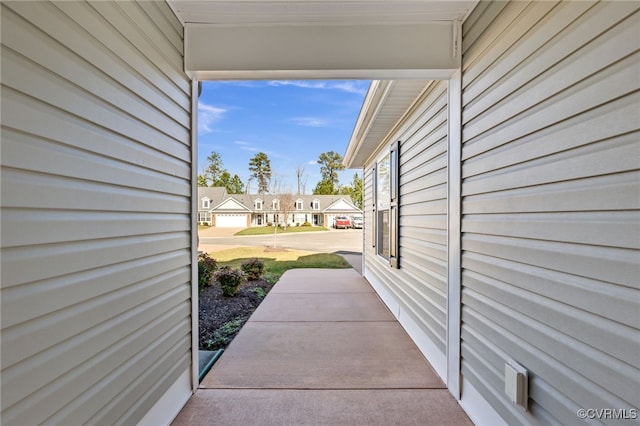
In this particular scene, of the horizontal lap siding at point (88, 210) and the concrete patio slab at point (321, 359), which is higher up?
the horizontal lap siding at point (88, 210)

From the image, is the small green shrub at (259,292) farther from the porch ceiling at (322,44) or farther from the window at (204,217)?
the window at (204,217)

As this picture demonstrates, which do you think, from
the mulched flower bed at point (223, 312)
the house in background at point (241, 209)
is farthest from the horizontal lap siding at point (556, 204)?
the house in background at point (241, 209)

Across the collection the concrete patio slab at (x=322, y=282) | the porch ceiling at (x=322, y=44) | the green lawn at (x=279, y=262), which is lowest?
the green lawn at (x=279, y=262)

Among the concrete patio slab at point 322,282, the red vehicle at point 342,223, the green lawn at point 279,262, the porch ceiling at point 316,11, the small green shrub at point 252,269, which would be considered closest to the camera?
the porch ceiling at point 316,11

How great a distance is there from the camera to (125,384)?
4.85 feet

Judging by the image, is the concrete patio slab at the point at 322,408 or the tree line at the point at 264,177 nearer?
the concrete patio slab at the point at 322,408

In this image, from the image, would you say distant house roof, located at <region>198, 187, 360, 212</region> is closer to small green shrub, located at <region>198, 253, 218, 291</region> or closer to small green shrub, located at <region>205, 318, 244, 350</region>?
small green shrub, located at <region>198, 253, 218, 291</region>

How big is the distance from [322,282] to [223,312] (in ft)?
7.37

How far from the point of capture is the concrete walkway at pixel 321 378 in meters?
2.02

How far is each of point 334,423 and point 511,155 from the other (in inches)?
76.3

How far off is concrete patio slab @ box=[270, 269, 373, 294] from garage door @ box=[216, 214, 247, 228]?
817 inches

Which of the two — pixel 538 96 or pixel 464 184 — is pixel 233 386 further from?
pixel 538 96

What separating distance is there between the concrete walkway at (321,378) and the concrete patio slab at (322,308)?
0.09 ft

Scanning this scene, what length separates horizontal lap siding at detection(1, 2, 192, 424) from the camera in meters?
0.97
